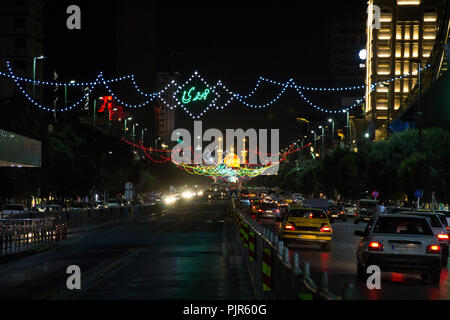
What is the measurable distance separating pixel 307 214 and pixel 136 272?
11.9 m

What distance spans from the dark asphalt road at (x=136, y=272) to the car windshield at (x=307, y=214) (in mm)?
2643

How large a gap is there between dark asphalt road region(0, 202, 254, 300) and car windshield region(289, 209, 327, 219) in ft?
8.67

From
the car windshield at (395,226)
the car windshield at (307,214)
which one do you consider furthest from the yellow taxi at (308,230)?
the car windshield at (395,226)

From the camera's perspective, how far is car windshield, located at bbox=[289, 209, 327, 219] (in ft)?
98.1

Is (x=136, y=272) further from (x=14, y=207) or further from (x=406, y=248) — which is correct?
(x=14, y=207)

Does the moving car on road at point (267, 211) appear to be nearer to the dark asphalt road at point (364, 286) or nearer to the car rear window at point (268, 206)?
the car rear window at point (268, 206)

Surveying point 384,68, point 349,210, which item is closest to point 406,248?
point 349,210

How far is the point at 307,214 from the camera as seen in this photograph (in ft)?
99.4

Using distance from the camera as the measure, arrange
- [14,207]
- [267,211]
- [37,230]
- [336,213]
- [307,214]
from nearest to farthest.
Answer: [307,214], [37,230], [14,207], [267,211], [336,213]

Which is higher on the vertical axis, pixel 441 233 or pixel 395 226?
pixel 395 226

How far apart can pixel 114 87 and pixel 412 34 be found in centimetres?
6591
